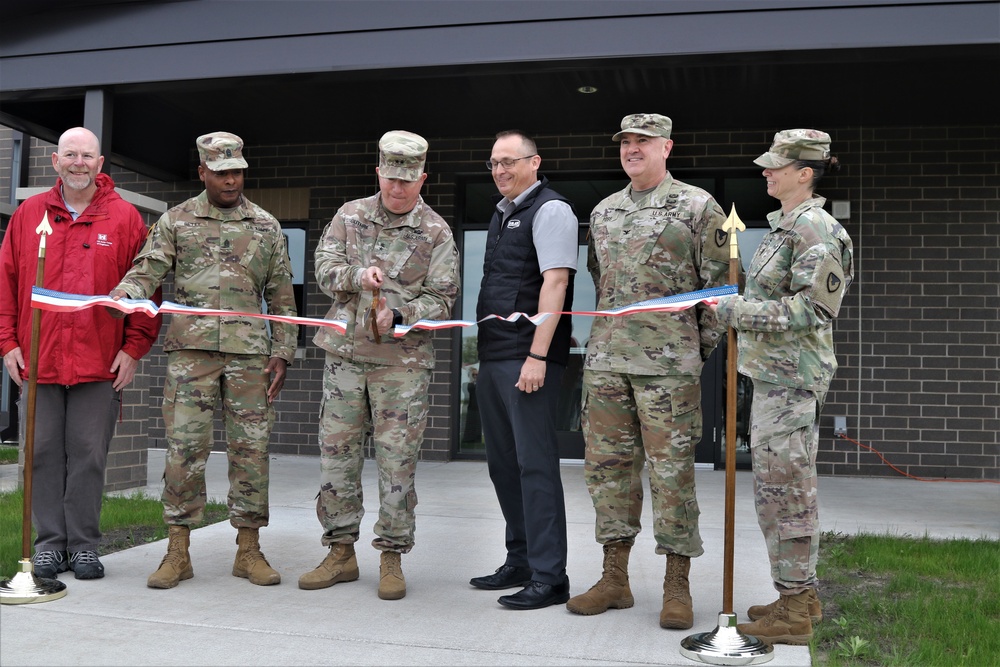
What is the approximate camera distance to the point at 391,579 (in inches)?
148

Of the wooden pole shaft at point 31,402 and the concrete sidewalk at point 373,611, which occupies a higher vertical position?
the wooden pole shaft at point 31,402

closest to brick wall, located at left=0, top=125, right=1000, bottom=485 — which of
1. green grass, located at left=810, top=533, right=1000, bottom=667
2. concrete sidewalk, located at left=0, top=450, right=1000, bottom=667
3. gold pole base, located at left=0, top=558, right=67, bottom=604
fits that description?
concrete sidewalk, located at left=0, top=450, right=1000, bottom=667

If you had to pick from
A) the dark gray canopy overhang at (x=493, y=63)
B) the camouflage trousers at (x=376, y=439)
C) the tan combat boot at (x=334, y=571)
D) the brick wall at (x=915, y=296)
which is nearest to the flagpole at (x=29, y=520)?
the tan combat boot at (x=334, y=571)

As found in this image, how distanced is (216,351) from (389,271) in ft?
2.85

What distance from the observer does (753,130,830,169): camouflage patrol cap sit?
10.7 feet

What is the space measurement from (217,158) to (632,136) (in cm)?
182

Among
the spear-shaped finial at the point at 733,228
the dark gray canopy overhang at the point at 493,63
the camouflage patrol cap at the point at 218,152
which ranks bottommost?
the spear-shaped finial at the point at 733,228

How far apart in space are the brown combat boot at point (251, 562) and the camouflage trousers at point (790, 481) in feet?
7.08

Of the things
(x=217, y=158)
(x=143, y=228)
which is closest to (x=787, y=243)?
(x=217, y=158)

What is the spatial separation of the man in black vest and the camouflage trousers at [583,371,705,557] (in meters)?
0.20

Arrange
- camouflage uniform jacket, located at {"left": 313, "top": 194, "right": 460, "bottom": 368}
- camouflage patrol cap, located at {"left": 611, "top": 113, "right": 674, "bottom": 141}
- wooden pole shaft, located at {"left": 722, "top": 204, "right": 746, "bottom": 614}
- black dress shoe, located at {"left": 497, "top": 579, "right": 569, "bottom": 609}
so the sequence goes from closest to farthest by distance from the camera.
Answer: wooden pole shaft, located at {"left": 722, "top": 204, "right": 746, "bottom": 614}
camouflage patrol cap, located at {"left": 611, "top": 113, "right": 674, "bottom": 141}
black dress shoe, located at {"left": 497, "top": 579, "right": 569, "bottom": 609}
camouflage uniform jacket, located at {"left": 313, "top": 194, "right": 460, "bottom": 368}

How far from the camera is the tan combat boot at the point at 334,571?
3844 mm

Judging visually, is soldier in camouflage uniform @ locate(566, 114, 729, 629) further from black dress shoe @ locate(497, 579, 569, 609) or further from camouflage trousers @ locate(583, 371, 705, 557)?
black dress shoe @ locate(497, 579, 569, 609)

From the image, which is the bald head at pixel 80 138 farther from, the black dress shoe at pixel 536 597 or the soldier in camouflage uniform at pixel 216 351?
the black dress shoe at pixel 536 597
